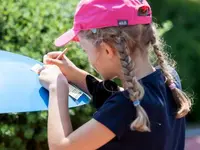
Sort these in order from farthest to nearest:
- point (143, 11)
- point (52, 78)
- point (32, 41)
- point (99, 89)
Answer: point (32, 41)
point (99, 89)
point (52, 78)
point (143, 11)

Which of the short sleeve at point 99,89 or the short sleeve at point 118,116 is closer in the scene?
the short sleeve at point 118,116

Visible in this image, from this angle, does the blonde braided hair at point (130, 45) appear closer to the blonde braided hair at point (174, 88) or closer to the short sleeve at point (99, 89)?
the blonde braided hair at point (174, 88)

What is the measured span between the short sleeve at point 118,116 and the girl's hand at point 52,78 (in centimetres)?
26

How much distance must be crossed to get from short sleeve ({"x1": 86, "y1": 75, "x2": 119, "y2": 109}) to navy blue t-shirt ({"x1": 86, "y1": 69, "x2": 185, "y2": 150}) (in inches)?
1.4

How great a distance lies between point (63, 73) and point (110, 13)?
531 millimetres

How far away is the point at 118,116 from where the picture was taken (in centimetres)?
228

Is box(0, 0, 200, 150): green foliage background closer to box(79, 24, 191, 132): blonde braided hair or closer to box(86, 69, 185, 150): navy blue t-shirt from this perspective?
box(86, 69, 185, 150): navy blue t-shirt

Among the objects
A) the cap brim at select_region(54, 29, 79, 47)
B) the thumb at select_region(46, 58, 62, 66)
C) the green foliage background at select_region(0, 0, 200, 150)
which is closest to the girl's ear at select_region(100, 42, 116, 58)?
the cap brim at select_region(54, 29, 79, 47)

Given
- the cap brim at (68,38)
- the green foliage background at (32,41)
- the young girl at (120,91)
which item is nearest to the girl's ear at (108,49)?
the young girl at (120,91)

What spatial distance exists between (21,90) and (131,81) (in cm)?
50

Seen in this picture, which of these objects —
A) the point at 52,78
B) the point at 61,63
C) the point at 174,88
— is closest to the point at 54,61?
the point at 61,63

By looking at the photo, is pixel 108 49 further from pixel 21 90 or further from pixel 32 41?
pixel 32 41

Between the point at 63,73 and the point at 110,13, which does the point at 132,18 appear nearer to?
the point at 110,13

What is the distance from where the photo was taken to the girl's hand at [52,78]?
2479 millimetres
